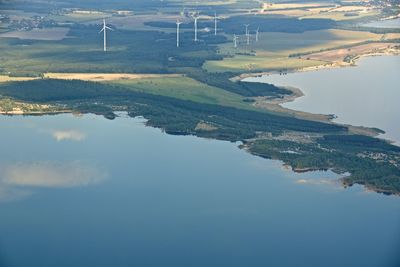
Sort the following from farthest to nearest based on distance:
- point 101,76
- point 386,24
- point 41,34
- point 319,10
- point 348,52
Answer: point 319,10 → point 386,24 → point 41,34 → point 348,52 → point 101,76

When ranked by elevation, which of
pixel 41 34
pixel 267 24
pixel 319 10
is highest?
pixel 41 34

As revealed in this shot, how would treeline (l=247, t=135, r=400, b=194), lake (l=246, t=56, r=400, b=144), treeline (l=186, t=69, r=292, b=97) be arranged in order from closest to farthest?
treeline (l=247, t=135, r=400, b=194) < lake (l=246, t=56, r=400, b=144) < treeline (l=186, t=69, r=292, b=97)

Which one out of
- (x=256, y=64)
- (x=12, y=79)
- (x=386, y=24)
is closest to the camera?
(x=12, y=79)

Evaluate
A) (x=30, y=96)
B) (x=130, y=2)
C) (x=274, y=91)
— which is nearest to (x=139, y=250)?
(x=30, y=96)

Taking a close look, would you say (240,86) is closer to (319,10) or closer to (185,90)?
(185,90)

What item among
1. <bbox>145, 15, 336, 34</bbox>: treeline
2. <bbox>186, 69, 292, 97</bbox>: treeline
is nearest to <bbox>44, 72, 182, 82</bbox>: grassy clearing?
<bbox>186, 69, 292, 97</bbox>: treeline

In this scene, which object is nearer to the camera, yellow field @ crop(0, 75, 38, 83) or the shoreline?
the shoreline

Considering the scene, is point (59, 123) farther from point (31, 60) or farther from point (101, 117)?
point (31, 60)

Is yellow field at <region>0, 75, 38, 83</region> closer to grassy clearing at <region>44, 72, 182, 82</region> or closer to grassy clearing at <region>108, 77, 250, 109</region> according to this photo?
grassy clearing at <region>44, 72, 182, 82</region>

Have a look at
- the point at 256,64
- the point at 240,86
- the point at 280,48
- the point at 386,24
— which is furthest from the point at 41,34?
the point at 386,24

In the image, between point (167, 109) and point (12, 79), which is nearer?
point (167, 109)
